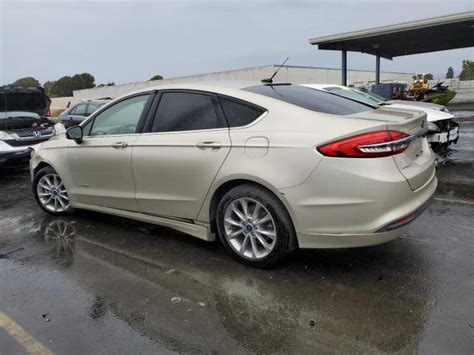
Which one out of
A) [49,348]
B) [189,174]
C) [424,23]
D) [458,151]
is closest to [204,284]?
[189,174]

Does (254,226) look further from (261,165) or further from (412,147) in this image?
(412,147)

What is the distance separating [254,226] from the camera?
3.82 metres

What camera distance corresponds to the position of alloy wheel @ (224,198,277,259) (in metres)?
3.76

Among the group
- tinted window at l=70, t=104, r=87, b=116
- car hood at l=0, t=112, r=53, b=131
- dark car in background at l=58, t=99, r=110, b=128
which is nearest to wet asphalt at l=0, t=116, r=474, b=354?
car hood at l=0, t=112, r=53, b=131

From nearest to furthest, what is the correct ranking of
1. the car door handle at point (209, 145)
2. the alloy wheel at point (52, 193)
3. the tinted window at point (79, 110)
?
the car door handle at point (209, 145)
the alloy wheel at point (52, 193)
the tinted window at point (79, 110)

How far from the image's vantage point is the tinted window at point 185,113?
407 centimetres

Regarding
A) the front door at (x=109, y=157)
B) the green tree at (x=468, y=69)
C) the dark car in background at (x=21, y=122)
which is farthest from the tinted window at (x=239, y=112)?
the green tree at (x=468, y=69)

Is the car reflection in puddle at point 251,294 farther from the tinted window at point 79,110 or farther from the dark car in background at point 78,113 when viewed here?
the tinted window at point 79,110

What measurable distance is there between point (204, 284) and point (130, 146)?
1.69m

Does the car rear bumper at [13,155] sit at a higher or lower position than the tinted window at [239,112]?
lower

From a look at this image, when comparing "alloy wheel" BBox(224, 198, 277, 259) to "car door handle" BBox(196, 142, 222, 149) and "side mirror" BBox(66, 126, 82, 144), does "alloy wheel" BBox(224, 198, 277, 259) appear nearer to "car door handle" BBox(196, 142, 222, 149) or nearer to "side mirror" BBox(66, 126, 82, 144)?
"car door handle" BBox(196, 142, 222, 149)

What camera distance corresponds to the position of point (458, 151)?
9344mm

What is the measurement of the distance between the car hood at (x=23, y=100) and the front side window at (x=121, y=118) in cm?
567

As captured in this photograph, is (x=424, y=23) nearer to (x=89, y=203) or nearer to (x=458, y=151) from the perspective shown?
(x=458, y=151)
